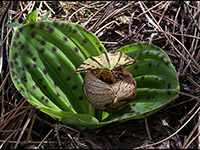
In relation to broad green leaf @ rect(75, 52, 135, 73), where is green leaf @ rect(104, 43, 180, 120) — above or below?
below

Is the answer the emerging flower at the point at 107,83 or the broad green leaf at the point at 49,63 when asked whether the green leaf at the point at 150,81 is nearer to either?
the emerging flower at the point at 107,83

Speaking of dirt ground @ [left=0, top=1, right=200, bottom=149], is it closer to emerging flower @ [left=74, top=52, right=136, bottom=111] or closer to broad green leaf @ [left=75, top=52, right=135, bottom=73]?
emerging flower @ [left=74, top=52, right=136, bottom=111]

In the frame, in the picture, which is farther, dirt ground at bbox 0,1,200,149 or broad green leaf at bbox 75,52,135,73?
dirt ground at bbox 0,1,200,149

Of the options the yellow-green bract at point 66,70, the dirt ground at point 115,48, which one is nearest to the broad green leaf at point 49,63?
the yellow-green bract at point 66,70

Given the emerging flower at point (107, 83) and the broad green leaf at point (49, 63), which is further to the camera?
the broad green leaf at point (49, 63)

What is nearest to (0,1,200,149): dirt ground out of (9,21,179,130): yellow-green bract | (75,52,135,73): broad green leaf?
(9,21,179,130): yellow-green bract

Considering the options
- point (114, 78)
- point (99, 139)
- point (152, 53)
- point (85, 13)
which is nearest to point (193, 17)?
point (152, 53)
